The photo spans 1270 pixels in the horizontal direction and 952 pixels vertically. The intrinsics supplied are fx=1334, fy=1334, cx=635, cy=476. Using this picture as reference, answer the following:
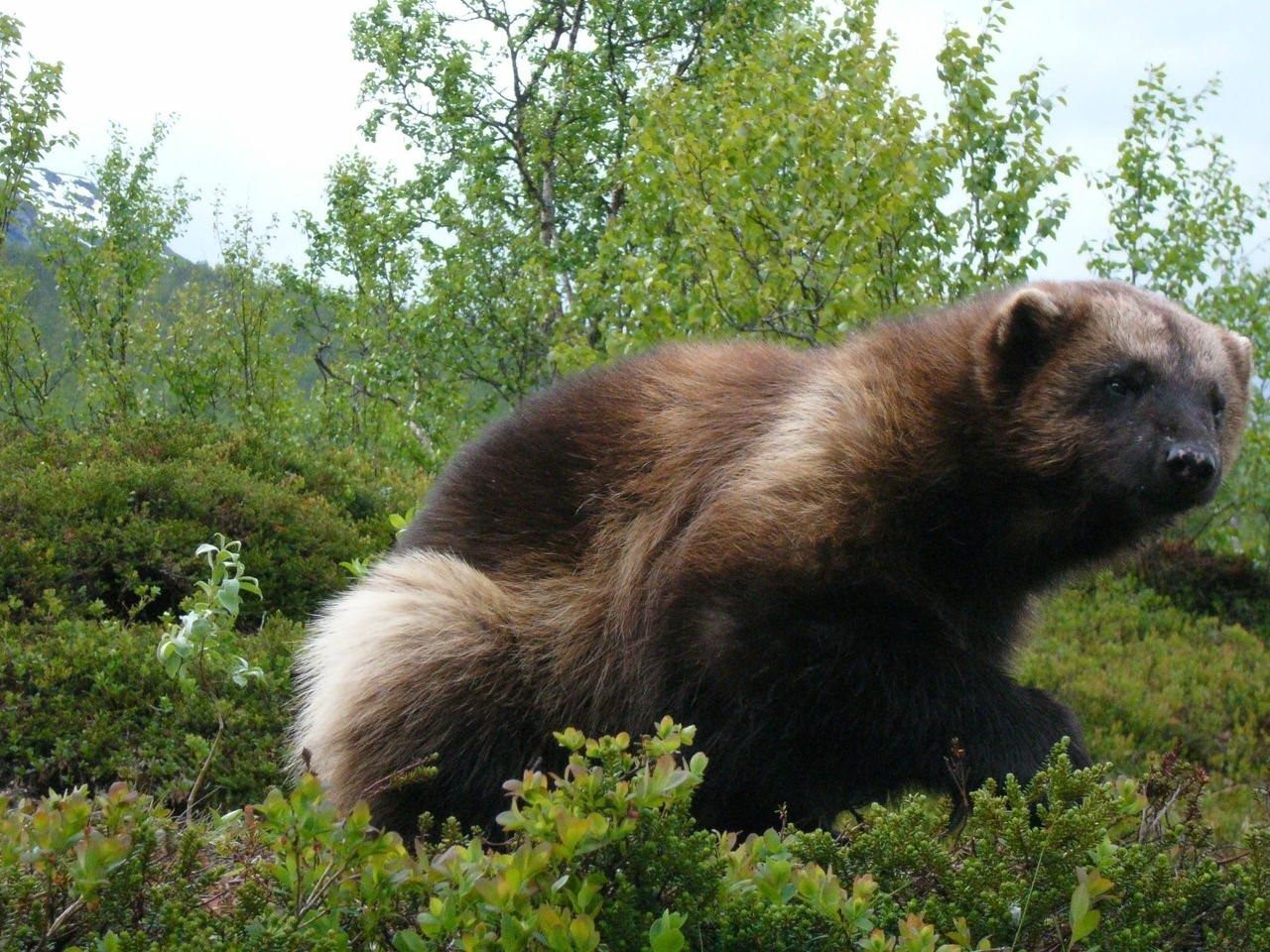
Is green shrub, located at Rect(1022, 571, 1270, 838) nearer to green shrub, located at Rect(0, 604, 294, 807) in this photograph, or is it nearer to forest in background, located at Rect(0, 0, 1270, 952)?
forest in background, located at Rect(0, 0, 1270, 952)

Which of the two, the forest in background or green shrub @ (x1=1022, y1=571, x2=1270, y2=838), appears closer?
the forest in background

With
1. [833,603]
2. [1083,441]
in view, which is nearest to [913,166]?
[1083,441]

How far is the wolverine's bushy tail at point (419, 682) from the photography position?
13.9 ft

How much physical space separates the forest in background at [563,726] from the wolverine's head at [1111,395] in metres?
0.83

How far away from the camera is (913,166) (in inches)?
350

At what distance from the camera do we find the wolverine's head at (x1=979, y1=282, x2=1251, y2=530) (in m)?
4.00

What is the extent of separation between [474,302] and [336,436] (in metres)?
7.17

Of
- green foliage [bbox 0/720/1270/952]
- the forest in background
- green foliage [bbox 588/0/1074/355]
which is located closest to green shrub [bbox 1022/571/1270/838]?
the forest in background

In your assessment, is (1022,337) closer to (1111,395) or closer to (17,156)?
(1111,395)

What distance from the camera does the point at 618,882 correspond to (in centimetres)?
223

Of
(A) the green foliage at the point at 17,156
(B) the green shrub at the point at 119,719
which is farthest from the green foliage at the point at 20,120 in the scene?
(B) the green shrub at the point at 119,719

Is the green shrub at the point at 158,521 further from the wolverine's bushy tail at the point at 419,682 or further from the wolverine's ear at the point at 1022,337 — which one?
the wolverine's ear at the point at 1022,337

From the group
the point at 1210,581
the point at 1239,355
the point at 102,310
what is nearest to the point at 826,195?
the point at 1239,355

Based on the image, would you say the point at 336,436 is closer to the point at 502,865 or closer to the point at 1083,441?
the point at 1083,441
